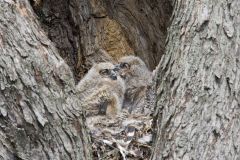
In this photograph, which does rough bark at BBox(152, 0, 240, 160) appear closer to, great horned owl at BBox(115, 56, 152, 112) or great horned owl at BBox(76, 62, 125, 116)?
great horned owl at BBox(76, 62, 125, 116)

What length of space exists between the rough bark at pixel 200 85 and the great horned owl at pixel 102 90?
1704 millimetres

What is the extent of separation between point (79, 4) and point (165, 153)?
Result: 403cm

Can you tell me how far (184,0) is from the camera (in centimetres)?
481

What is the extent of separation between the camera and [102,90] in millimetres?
6594

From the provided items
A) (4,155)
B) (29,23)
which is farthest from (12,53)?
(4,155)

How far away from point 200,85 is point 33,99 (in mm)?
1155

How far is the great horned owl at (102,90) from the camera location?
6371mm

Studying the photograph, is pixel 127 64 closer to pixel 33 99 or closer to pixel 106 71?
pixel 106 71

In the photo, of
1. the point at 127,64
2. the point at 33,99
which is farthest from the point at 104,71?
the point at 33,99

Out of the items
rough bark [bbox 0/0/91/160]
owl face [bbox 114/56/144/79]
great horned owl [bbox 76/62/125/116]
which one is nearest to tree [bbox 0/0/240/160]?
rough bark [bbox 0/0/91/160]

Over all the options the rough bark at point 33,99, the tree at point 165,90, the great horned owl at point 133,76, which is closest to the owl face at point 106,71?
the great horned owl at point 133,76

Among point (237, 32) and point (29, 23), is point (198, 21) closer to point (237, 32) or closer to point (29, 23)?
point (237, 32)

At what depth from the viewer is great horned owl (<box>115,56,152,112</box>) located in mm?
7366

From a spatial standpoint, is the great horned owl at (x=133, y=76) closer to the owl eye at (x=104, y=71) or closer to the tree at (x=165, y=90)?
the owl eye at (x=104, y=71)
